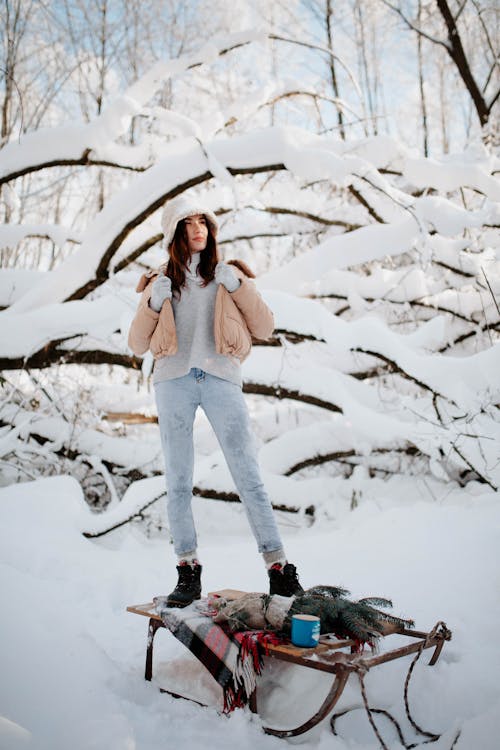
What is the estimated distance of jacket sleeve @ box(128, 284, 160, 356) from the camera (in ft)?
8.31

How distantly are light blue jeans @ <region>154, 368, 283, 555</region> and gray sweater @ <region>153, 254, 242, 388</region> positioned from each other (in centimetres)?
4

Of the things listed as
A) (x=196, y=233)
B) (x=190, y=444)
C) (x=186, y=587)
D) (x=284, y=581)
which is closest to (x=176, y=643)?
(x=186, y=587)

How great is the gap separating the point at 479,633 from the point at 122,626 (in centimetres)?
169

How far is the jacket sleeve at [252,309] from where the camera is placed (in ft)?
8.42

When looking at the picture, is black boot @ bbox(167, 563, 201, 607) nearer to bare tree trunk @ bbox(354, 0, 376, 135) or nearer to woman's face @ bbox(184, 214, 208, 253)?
woman's face @ bbox(184, 214, 208, 253)

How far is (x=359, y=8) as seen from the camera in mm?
9547

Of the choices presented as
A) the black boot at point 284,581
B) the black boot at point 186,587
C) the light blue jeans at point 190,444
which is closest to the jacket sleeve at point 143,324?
the light blue jeans at point 190,444

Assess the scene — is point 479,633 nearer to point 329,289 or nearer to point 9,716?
point 9,716

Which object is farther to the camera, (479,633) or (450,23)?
(450,23)

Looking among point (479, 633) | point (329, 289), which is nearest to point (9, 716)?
point (479, 633)

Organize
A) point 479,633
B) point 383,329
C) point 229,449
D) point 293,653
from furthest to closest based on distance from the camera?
point 383,329, point 229,449, point 479,633, point 293,653

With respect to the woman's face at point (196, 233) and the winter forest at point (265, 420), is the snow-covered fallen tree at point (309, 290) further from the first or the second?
the woman's face at point (196, 233)

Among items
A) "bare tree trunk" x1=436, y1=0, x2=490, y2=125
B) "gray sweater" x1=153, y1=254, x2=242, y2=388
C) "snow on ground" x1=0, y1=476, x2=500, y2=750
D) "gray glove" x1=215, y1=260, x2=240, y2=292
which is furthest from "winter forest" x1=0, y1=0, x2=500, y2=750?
"gray glove" x1=215, y1=260, x2=240, y2=292

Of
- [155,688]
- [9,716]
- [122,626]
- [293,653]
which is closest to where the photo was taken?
[9,716]
